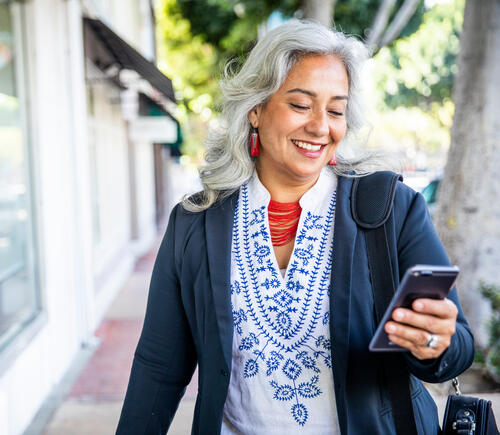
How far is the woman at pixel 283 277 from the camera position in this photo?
1560mm

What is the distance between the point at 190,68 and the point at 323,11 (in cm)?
1325

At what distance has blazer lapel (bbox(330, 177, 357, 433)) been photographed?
1535 mm

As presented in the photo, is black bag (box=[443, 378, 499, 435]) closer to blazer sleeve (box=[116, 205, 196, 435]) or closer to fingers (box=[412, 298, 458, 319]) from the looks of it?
fingers (box=[412, 298, 458, 319])

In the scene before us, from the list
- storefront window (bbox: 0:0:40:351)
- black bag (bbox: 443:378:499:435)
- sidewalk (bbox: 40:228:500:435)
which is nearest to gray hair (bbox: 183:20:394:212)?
black bag (bbox: 443:378:499:435)

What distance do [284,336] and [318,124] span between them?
0.66 meters

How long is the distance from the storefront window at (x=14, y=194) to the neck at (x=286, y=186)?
2.82 m

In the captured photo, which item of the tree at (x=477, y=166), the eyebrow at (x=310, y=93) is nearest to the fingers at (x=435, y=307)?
the eyebrow at (x=310, y=93)

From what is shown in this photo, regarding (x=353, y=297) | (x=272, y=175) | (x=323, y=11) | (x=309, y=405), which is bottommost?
(x=309, y=405)

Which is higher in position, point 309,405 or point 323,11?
point 323,11

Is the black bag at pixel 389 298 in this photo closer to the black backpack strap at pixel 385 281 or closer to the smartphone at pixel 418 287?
the black backpack strap at pixel 385 281

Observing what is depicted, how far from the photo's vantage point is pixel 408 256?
5.13 feet

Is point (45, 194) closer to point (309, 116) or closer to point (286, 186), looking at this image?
point (286, 186)

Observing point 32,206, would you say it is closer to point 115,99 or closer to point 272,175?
point 272,175

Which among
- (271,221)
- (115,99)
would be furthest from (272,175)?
(115,99)
